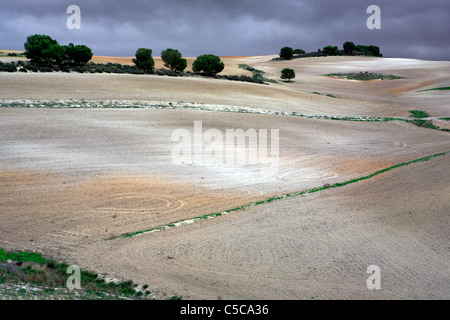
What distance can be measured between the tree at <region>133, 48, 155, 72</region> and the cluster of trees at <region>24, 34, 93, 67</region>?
7167 millimetres

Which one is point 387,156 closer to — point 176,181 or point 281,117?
point 281,117

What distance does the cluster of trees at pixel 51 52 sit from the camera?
47.8 meters

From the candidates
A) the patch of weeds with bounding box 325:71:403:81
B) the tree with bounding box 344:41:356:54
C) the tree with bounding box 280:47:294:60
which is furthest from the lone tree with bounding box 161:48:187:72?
the tree with bounding box 344:41:356:54

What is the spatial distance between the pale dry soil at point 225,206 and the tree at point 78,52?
64.7ft

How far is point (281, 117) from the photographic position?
113ft

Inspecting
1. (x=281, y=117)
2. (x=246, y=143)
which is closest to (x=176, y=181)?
(x=246, y=143)

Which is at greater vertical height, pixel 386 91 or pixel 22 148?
pixel 386 91

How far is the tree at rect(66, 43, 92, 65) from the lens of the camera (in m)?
50.5

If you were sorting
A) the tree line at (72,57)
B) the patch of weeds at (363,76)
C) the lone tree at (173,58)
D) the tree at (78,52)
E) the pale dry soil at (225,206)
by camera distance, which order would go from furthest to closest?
1. the patch of weeds at (363,76)
2. the lone tree at (173,58)
3. the tree at (78,52)
4. the tree line at (72,57)
5. the pale dry soil at (225,206)

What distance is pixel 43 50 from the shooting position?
47469 mm

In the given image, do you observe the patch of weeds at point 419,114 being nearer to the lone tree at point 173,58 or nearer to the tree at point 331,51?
the lone tree at point 173,58

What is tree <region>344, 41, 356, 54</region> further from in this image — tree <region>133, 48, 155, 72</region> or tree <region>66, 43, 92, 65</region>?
tree <region>66, 43, 92, 65</region>

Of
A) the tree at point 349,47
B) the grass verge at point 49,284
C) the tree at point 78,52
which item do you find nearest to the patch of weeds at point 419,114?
the grass verge at point 49,284
